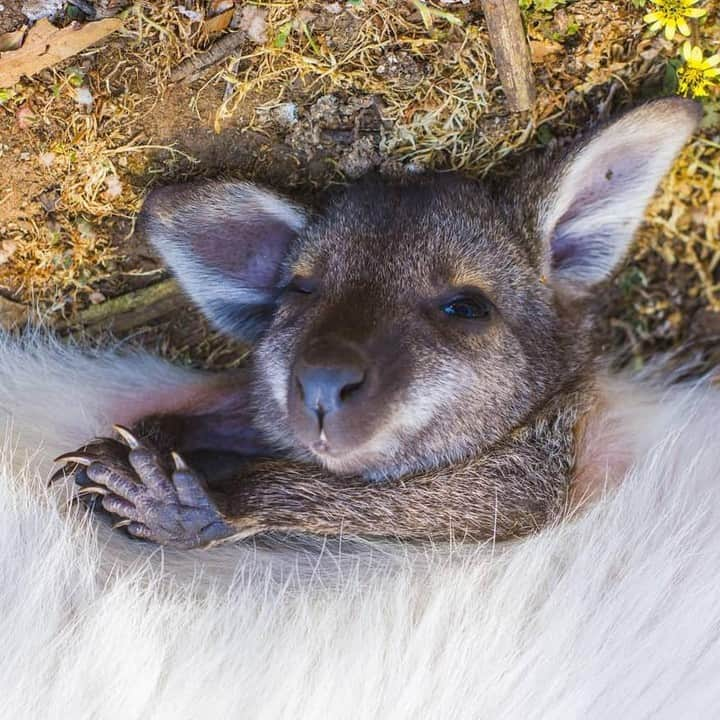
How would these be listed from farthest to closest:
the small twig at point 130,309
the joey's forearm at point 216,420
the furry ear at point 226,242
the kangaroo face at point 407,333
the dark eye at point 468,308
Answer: the small twig at point 130,309 < the joey's forearm at point 216,420 < the furry ear at point 226,242 < the dark eye at point 468,308 < the kangaroo face at point 407,333

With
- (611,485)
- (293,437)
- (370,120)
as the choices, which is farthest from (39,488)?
(611,485)

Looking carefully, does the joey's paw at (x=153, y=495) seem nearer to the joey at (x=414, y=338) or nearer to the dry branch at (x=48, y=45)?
the joey at (x=414, y=338)

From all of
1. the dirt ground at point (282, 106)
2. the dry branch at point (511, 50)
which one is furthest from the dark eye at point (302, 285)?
the dry branch at point (511, 50)

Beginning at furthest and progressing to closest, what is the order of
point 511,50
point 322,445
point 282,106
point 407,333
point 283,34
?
point 282,106 < point 283,34 < point 511,50 < point 407,333 < point 322,445

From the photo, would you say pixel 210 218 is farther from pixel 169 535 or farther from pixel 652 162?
pixel 652 162

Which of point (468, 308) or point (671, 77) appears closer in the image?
point (468, 308)

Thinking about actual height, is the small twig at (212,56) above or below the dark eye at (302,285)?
above

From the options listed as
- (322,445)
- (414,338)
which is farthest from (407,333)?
(322,445)

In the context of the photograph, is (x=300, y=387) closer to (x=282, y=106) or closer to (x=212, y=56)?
(x=282, y=106)
